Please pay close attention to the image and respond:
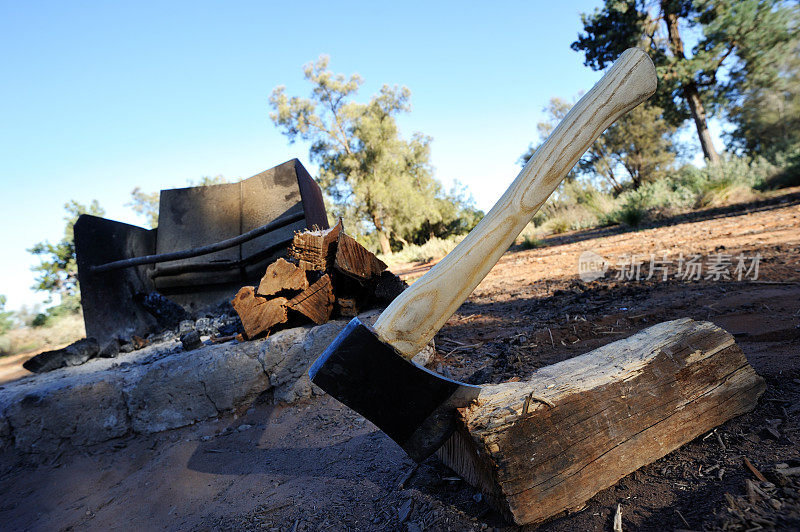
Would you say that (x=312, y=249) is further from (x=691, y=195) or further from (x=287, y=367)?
(x=691, y=195)

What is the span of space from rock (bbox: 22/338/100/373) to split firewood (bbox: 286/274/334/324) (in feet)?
7.13

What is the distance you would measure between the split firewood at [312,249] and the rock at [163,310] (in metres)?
1.94

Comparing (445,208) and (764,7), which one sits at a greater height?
(764,7)

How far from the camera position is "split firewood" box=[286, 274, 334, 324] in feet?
9.61

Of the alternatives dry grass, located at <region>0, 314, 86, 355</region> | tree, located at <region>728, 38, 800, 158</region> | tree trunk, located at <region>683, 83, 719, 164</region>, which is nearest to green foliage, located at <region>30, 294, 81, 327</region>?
dry grass, located at <region>0, 314, 86, 355</region>

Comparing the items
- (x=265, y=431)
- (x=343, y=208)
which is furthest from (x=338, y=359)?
(x=343, y=208)

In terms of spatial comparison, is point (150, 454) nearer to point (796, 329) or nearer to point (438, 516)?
point (438, 516)

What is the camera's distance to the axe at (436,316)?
45.5 inches

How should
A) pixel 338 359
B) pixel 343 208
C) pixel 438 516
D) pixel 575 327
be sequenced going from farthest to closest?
pixel 343 208, pixel 575 327, pixel 438 516, pixel 338 359

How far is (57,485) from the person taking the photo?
94.6 inches

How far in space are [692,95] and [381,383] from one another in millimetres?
16254

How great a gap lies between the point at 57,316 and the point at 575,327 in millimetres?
18584

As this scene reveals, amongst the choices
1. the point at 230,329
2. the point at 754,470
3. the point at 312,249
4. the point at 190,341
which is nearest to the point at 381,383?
the point at 754,470

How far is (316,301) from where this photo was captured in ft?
9.82
